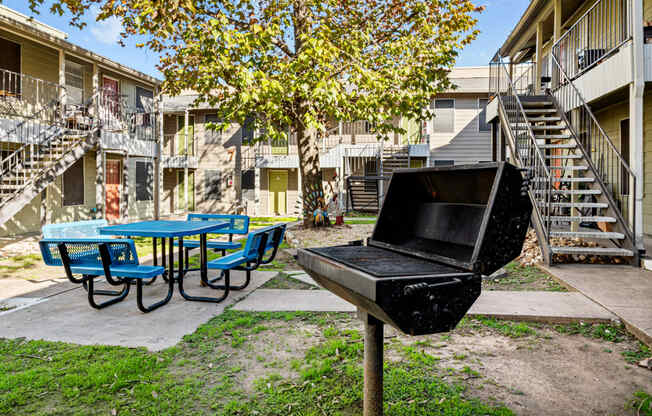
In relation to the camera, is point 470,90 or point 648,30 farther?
point 470,90

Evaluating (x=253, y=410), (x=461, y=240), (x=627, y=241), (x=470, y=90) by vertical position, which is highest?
(x=470, y=90)

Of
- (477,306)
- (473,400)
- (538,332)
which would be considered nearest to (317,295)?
(477,306)

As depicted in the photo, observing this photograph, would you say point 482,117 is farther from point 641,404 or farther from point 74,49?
point 641,404

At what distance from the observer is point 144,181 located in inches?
748

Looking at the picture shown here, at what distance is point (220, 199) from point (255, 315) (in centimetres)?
1926

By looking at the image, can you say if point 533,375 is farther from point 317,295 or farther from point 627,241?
point 627,241

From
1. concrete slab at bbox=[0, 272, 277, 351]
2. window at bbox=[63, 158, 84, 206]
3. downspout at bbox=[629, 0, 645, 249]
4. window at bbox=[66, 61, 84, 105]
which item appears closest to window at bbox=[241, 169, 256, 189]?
window at bbox=[63, 158, 84, 206]

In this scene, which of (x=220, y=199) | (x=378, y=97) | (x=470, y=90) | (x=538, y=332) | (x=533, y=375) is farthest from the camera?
(x=220, y=199)

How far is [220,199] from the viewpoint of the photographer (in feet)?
76.1

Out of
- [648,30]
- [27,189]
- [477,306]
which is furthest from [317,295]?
[27,189]

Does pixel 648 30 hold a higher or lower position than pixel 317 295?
higher

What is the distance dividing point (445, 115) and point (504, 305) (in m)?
18.2

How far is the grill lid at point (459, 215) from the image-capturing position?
1.98 meters

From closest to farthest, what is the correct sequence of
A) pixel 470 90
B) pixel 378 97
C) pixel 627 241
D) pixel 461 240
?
pixel 461 240
pixel 627 241
pixel 378 97
pixel 470 90
